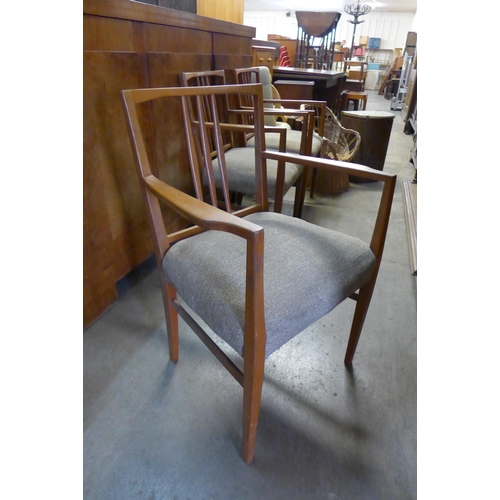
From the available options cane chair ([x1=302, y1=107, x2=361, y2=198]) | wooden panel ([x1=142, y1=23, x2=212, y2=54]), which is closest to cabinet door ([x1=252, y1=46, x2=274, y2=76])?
cane chair ([x1=302, y1=107, x2=361, y2=198])

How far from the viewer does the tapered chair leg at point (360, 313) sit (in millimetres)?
1010

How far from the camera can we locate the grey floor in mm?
834

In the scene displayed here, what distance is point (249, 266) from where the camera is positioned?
61 centimetres

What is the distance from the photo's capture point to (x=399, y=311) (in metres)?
1.44

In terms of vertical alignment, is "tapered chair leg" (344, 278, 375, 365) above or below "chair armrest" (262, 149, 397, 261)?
below

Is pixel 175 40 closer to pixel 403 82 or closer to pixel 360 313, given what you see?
pixel 360 313

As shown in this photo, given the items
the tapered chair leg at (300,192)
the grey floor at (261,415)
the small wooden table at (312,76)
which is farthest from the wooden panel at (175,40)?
the small wooden table at (312,76)

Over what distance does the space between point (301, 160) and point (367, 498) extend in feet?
3.00

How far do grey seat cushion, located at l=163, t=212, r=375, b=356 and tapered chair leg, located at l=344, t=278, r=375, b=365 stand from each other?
3.8 inches

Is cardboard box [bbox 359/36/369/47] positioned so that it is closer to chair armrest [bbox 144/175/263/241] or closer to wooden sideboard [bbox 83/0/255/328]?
wooden sideboard [bbox 83/0/255/328]

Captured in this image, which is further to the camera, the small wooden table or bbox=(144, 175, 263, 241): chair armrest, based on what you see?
the small wooden table
